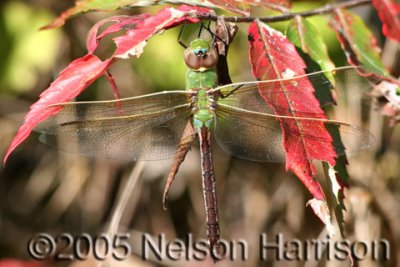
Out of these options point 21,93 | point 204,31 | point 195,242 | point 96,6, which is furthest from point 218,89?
point 21,93

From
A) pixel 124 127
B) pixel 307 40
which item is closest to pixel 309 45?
pixel 307 40

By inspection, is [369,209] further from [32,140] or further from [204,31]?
[32,140]

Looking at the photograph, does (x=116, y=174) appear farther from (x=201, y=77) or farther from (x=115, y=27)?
(x=115, y=27)

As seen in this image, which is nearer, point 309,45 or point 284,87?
point 284,87

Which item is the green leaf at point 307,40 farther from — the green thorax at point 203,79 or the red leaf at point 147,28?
the red leaf at point 147,28

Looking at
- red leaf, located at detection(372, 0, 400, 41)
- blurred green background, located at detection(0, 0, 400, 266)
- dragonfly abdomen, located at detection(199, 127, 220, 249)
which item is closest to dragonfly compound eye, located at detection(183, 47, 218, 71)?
dragonfly abdomen, located at detection(199, 127, 220, 249)

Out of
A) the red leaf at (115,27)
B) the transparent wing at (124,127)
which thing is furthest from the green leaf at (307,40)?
the red leaf at (115,27)

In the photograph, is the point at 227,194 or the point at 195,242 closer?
the point at 195,242
